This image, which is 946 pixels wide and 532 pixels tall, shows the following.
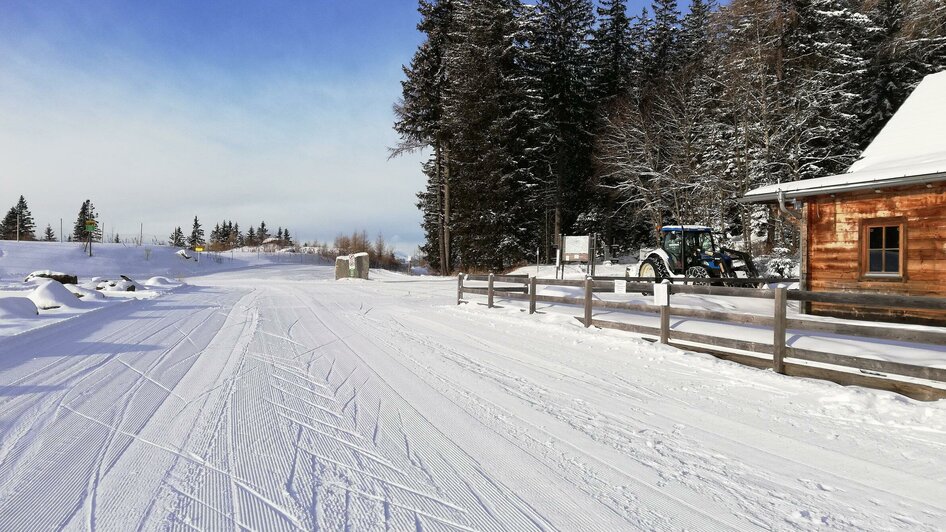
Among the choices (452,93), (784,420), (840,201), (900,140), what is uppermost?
(452,93)

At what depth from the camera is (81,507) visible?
9.12ft

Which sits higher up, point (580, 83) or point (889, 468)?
point (580, 83)

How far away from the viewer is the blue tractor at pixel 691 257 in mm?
16000

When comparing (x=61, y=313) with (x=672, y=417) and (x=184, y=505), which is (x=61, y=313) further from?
(x=672, y=417)

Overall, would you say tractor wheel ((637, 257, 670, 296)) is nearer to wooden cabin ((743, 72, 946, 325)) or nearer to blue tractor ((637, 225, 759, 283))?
blue tractor ((637, 225, 759, 283))

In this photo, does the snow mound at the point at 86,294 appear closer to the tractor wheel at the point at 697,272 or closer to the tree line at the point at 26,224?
the tractor wheel at the point at 697,272

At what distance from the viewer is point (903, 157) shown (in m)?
12.1

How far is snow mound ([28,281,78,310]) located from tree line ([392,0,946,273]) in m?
21.3

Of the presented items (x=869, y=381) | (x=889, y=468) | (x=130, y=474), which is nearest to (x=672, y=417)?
(x=889, y=468)

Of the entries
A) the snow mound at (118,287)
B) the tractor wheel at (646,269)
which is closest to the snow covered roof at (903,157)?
the tractor wheel at (646,269)

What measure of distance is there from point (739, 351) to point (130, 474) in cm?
680

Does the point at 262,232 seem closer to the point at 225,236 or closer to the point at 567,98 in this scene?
the point at 225,236

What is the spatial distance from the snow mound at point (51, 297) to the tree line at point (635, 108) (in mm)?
21278

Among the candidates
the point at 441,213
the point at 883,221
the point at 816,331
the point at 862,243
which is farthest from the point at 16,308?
the point at 441,213
